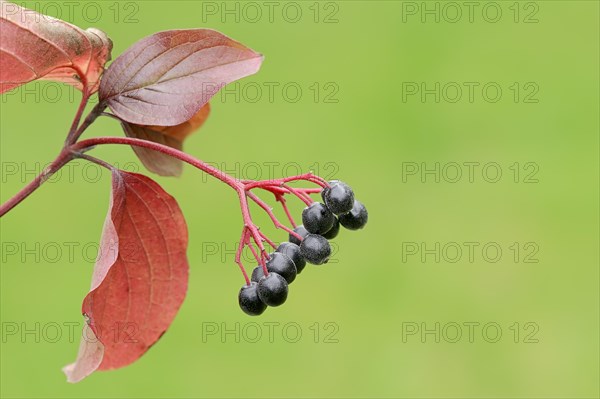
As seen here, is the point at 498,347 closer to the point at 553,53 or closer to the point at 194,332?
the point at 194,332

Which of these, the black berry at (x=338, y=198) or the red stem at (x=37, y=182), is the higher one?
the red stem at (x=37, y=182)

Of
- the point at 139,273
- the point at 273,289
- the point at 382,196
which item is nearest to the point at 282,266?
the point at 273,289

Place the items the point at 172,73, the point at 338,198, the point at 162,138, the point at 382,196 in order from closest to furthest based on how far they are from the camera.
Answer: the point at 338,198 → the point at 172,73 → the point at 162,138 → the point at 382,196

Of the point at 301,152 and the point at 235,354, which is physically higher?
the point at 301,152

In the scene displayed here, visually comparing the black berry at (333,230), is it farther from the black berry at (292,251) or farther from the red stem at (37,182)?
the red stem at (37,182)

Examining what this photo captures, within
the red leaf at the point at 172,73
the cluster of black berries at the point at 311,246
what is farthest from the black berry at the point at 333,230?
the red leaf at the point at 172,73

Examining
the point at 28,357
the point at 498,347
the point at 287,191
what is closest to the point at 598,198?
the point at 498,347

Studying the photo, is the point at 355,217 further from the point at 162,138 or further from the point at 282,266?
the point at 162,138
